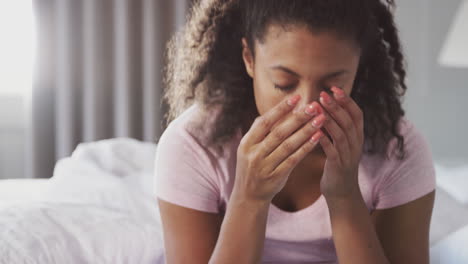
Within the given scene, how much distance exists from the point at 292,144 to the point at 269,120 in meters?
0.05

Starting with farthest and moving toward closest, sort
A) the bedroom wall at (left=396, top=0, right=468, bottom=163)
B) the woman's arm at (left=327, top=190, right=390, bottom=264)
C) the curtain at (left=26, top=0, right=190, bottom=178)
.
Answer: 1. the curtain at (left=26, top=0, right=190, bottom=178)
2. the bedroom wall at (left=396, top=0, right=468, bottom=163)
3. the woman's arm at (left=327, top=190, right=390, bottom=264)

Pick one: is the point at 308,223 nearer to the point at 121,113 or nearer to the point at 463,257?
the point at 463,257

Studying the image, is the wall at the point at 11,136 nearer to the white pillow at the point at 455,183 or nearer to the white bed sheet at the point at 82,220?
the white bed sheet at the point at 82,220

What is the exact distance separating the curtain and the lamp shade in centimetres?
135

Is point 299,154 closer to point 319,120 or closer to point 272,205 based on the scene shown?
point 319,120

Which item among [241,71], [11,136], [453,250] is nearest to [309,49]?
[241,71]

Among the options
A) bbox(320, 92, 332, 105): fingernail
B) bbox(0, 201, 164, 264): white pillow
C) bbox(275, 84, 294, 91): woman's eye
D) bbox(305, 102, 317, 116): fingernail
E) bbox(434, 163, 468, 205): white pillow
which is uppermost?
bbox(275, 84, 294, 91): woman's eye

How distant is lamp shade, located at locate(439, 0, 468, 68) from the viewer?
2.33 metres

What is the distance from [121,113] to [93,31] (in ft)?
1.48

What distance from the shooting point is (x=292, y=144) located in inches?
31.9

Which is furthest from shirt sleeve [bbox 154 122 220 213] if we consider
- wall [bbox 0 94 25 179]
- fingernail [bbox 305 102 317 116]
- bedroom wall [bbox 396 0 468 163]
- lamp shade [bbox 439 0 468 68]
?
wall [bbox 0 94 25 179]

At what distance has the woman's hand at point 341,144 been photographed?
0.81 m

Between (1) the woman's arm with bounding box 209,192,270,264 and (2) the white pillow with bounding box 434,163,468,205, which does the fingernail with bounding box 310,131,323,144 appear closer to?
(1) the woman's arm with bounding box 209,192,270,264

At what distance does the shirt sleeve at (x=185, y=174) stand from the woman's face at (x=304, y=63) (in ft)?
0.63
